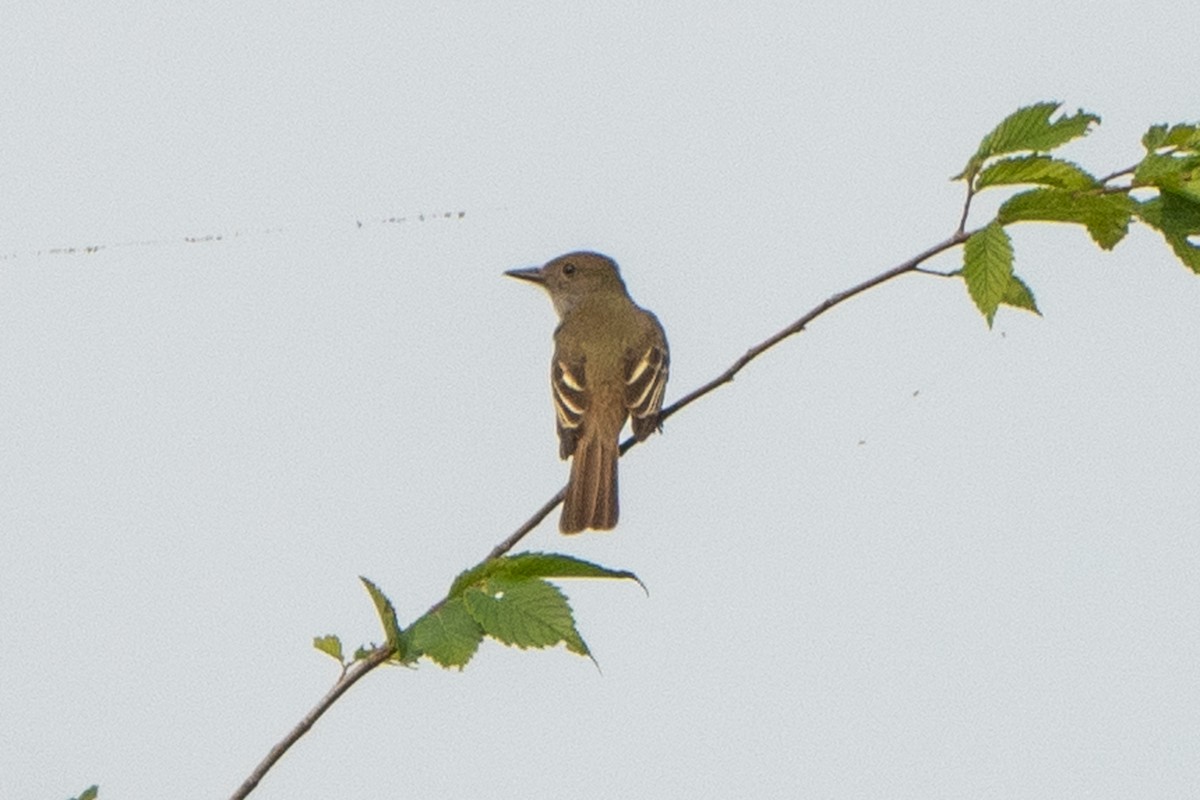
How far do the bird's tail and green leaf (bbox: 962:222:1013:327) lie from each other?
11.7ft

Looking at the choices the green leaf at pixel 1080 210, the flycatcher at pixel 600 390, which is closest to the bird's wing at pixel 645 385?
the flycatcher at pixel 600 390

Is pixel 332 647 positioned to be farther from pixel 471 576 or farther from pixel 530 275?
Answer: pixel 530 275

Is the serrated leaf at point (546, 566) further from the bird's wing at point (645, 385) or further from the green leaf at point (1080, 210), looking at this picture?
the bird's wing at point (645, 385)

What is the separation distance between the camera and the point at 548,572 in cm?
361

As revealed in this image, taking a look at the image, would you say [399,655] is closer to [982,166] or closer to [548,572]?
[548,572]

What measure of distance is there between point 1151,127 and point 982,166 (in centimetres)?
39

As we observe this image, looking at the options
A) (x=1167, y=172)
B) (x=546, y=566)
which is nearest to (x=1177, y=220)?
(x=1167, y=172)

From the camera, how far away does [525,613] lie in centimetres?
353

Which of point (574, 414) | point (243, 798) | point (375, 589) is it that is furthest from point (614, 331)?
point (243, 798)

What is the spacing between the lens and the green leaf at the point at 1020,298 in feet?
16.6

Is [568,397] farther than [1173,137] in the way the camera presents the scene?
Yes

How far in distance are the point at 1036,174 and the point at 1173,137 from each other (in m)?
0.33

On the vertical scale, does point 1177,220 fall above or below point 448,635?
above

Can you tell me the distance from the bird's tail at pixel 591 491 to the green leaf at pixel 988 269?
11.7ft
